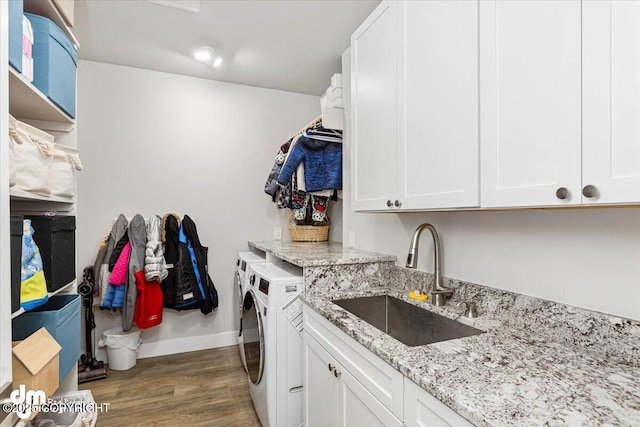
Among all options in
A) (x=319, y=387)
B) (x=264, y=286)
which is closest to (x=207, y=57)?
(x=264, y=286)

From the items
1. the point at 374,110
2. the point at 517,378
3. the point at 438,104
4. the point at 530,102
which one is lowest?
the point at 517,378

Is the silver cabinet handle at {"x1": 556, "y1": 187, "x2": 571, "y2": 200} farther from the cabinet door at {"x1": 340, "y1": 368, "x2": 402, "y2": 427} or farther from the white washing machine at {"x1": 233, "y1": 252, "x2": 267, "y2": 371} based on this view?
the white washing machine at {"x1": 233, "y1": 252, "x2": 267, "y2": 371}

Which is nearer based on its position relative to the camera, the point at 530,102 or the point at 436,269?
the point at 530,102

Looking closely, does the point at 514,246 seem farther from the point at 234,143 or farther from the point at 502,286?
the point at 234,143

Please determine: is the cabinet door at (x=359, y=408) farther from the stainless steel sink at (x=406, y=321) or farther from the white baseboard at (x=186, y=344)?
the white baseboard at (x=186, y=344)

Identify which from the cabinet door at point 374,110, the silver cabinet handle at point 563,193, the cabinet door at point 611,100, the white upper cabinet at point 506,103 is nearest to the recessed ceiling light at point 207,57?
the cabinet door at point 374,110

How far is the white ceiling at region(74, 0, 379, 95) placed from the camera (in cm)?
204

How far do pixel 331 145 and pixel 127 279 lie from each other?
6.27 ft

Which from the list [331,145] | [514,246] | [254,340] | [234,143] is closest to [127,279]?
[254,340]

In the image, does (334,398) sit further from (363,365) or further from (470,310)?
(470,310)

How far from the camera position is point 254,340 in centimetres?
202

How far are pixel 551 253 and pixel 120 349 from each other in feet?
9.72

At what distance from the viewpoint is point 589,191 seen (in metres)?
0.76

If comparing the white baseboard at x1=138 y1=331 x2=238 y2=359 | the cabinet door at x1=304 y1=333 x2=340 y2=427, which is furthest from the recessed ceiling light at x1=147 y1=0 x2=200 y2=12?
the white baseboard at x1=138 y1=331 x2=238 y2=359
